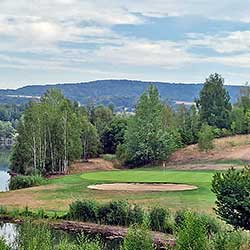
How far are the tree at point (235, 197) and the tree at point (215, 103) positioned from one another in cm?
7341

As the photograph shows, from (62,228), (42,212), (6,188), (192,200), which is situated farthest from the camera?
(6,188)

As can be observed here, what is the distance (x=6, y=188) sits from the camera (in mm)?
75000

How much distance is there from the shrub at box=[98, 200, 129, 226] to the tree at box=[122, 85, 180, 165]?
41136mm

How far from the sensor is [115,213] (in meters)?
47.5

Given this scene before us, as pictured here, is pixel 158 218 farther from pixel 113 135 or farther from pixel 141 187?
pixel 113 135

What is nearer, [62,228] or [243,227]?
[243,227]

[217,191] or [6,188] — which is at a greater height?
[217,191]

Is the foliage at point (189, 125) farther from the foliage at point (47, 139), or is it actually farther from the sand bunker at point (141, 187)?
the sand bunker at point (141, 187)

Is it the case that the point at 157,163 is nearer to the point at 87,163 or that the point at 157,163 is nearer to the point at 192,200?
the point at 87,163

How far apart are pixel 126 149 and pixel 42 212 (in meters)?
42.3

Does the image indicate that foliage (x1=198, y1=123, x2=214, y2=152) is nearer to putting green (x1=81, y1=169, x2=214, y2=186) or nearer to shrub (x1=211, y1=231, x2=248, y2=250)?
putting green (x1=81, y1=169, x2=214, y2=186)

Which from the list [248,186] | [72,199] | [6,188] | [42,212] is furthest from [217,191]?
[6,188]

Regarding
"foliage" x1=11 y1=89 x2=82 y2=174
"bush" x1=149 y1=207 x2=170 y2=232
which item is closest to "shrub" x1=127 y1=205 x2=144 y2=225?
"bush" x1=149 y1=207 x2=170 y2=232

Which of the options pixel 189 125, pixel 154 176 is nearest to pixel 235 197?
pixel 154 176
